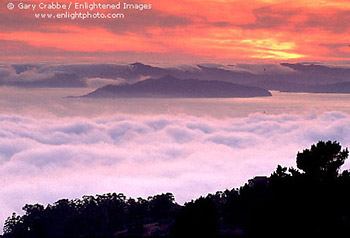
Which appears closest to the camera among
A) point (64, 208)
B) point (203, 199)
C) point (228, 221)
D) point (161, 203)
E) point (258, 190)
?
point (203, 199)

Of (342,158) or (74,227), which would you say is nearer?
(342,158)

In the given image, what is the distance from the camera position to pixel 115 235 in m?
73.6

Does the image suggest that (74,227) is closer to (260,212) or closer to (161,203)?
(161,203)

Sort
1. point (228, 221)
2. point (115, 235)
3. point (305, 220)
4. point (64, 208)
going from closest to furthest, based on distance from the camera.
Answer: point (305, 220), point (228, 221), point (115, 235), point (64, 208)

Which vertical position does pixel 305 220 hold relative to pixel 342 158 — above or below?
below

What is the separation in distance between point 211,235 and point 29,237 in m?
45.5

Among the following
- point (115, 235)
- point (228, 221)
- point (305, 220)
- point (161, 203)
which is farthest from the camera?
point (161, 203)

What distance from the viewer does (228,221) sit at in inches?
2613

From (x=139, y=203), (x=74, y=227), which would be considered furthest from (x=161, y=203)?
(x=74, y=227)

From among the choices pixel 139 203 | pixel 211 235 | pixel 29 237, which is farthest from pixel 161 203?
pixel 211 235

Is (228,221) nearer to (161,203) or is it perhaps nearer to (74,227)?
(161,203)

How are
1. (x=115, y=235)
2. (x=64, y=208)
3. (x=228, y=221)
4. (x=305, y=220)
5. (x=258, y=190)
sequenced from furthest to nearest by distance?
(x=64, y=208), (x=115, y=235), (x=228, y=221), (x=258, y=190), (x=305, y=220)

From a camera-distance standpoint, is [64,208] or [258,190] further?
[64,208]

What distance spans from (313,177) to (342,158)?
2304 millimetres
